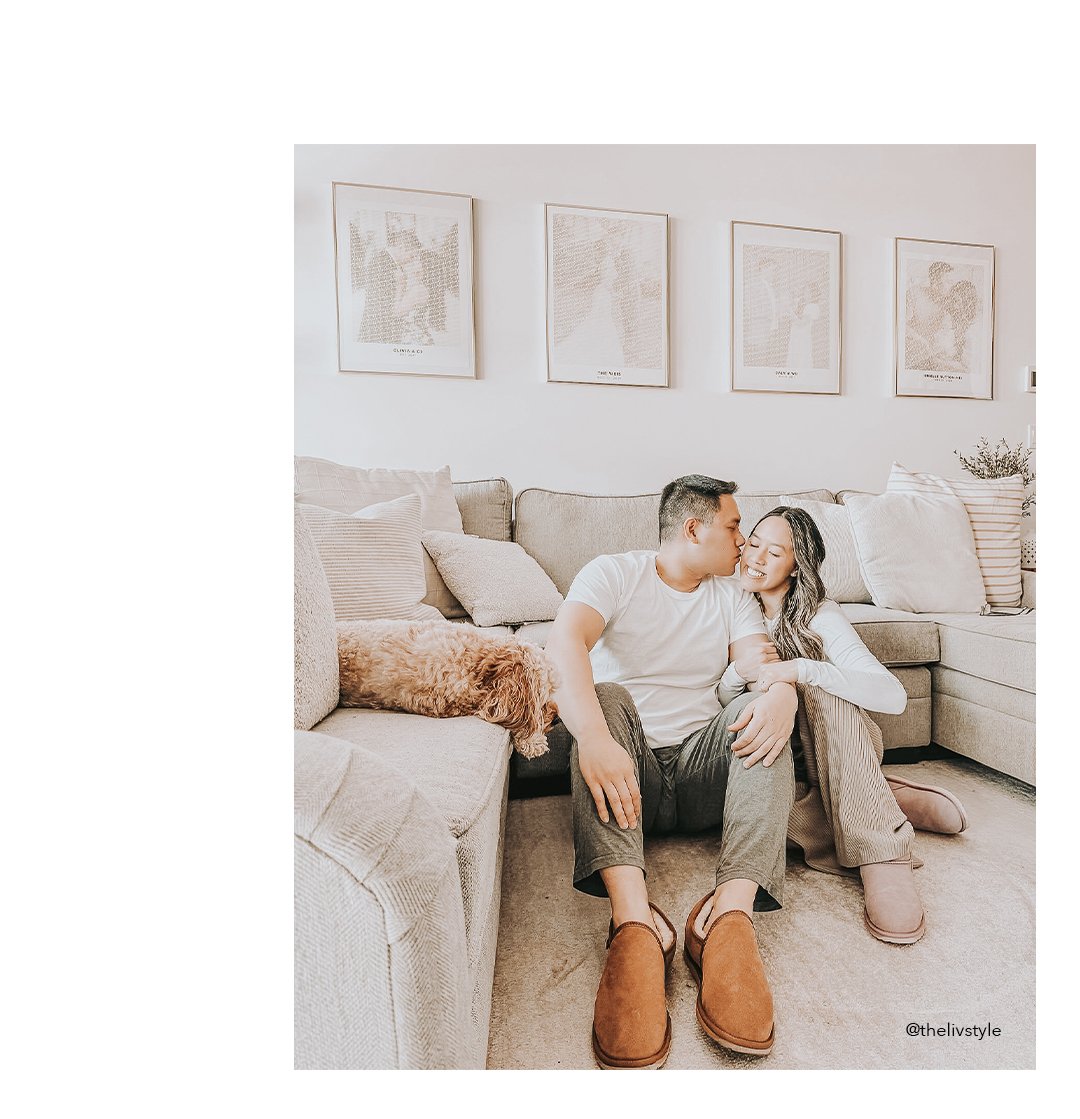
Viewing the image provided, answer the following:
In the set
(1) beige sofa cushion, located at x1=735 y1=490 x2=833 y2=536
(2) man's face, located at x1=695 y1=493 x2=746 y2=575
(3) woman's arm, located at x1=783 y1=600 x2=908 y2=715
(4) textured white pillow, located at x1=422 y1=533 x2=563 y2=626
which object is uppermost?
(1) beige sofa cushion, located at x1=735 y1=490 x2=833 y2=536

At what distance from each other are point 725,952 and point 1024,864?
0.45m

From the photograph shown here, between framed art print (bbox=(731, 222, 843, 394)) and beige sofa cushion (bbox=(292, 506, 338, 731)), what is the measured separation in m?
0.85

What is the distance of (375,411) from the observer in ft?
3.69

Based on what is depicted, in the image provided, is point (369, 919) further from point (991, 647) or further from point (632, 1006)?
point (991, 647)

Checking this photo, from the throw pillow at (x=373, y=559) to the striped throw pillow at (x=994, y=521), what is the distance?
98 cm

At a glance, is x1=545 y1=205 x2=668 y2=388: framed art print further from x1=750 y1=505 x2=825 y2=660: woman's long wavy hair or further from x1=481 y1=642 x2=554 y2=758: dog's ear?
x1=481 y1=642 x2=554 y2=758: dog's ear

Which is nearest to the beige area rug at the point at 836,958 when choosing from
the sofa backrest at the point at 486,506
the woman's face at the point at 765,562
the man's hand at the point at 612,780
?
the man's hand at the point at 612,780

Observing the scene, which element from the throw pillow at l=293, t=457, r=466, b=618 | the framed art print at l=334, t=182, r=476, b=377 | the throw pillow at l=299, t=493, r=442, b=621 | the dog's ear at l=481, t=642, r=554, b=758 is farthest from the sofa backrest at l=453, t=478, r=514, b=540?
the dog's ear at l=481, t=642, r=554, b=758

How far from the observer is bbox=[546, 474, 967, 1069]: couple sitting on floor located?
0.80 metres

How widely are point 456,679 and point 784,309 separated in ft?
3.06

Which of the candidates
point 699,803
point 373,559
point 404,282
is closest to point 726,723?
point 699,803
